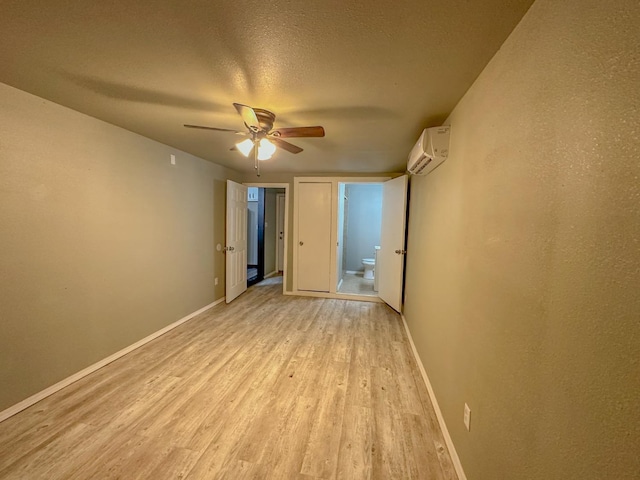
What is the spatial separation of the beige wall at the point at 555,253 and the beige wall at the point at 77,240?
2865 mm

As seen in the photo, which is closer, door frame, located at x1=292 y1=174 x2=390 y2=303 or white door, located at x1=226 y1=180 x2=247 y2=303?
white door, located at x1=226 y1=180 x2=247 y2=303

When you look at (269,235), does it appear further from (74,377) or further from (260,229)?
(74,377)

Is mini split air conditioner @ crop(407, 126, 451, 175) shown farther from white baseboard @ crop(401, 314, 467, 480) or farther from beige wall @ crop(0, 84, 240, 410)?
beige wall @ crop(0, 84, 240, 410)

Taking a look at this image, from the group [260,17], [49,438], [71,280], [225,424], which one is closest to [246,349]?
[225,424]

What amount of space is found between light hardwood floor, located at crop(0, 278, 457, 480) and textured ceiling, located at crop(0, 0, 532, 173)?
2183 mm

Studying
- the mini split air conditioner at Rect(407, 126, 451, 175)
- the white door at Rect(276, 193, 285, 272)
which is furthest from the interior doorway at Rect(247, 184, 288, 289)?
the mini split air conditioner at Rect(407, 126, 451, 175)

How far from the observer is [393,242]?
3.77 metres

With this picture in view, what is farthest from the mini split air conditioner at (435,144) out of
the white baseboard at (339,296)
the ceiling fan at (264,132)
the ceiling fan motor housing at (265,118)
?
the white baseboard at (339,296)

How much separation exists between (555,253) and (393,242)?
3.06m

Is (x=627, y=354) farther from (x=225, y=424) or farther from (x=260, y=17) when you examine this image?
(x=225, y=424)

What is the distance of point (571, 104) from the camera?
2.31 ft

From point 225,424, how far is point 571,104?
230 cm

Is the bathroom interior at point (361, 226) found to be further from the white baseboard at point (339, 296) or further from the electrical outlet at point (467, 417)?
the electrical outlet at point (467, 417)

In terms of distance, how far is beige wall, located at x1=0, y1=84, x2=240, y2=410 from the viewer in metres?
1.68
